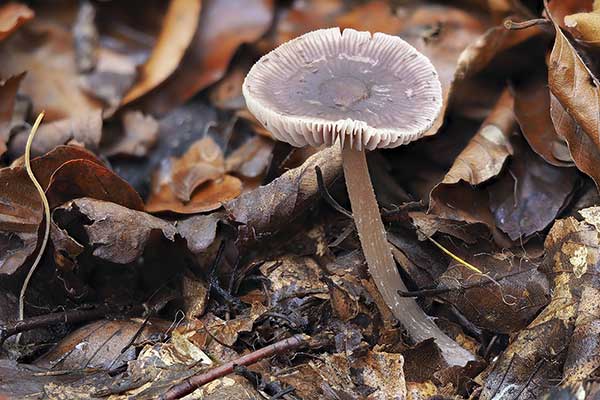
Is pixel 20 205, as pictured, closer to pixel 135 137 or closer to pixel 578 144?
pixel 135 137

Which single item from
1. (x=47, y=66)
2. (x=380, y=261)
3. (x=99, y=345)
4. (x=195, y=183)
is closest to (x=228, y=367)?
(x=99, y=345)

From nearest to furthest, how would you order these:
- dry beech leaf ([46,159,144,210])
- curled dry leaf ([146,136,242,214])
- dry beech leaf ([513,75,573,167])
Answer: dry beech leaf ([46,159,144,210]), dry beech leaf ([513,75,573,167]), curled dry leaf ([146,136,242,214])

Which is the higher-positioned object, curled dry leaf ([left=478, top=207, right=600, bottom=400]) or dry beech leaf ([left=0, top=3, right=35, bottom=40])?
dry beech leaf ([left=0, top=3, right=35, bottom=40])

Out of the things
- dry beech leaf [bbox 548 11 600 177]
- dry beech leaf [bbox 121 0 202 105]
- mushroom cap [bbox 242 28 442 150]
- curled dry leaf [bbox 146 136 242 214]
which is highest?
mushroom cap [bbox 242 28 442 150]

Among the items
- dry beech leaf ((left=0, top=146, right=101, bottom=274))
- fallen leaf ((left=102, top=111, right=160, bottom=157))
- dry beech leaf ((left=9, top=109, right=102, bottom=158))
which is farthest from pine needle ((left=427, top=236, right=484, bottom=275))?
dry beech leaf ((left=9, top=109, right=102, bottom=158))

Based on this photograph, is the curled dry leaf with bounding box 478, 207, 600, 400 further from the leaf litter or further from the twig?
the twig
